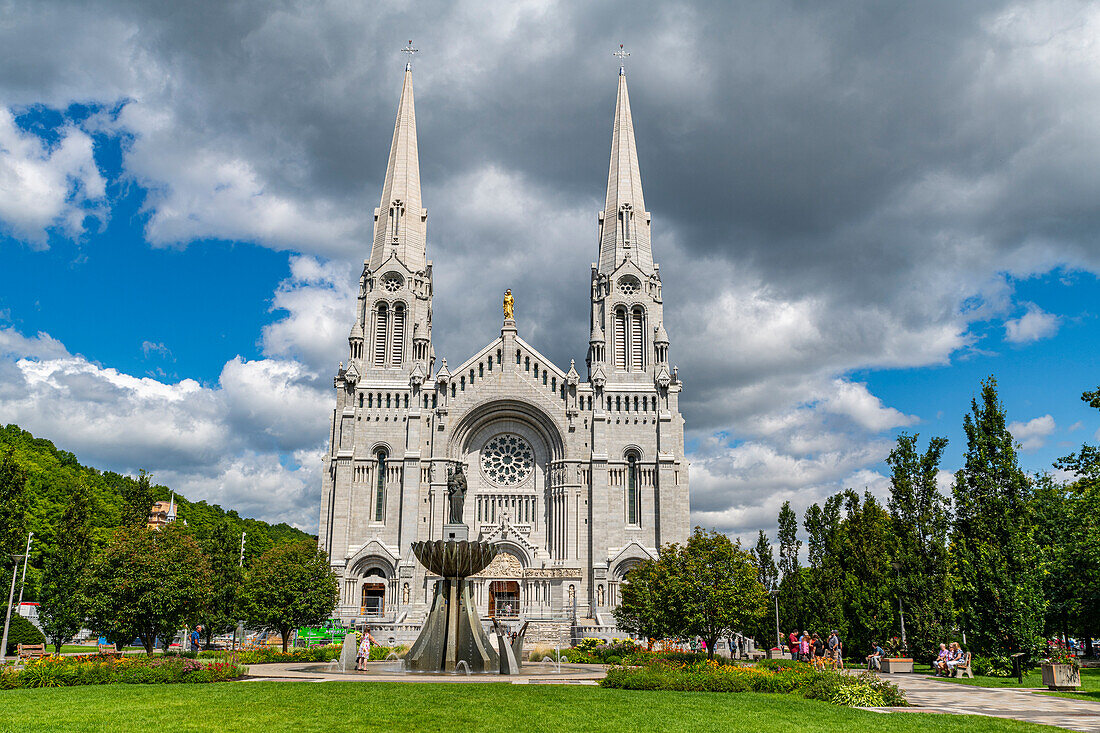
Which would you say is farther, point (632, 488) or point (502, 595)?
point (632, 488)

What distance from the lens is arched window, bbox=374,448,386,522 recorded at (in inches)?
2208

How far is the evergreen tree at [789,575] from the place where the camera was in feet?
149

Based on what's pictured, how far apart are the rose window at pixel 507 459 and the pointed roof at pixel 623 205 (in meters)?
15.5

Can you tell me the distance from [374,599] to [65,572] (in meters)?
19.1

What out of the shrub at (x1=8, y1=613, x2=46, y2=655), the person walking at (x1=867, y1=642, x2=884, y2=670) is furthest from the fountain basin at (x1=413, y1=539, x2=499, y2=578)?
the shrub at (x1=8, y1=613, x2=46, y2=655)

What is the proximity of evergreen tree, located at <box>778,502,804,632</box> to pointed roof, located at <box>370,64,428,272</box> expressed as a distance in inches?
1350

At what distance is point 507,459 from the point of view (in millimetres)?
58906

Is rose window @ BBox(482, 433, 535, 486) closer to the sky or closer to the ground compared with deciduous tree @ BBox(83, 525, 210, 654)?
closer to the sky

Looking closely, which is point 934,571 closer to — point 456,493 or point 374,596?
point 456,493

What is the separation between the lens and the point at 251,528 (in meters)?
117

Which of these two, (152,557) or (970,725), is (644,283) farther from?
(970,725)

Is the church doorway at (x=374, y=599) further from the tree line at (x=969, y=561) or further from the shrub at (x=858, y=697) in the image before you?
the shrub at (x=858, y=697)

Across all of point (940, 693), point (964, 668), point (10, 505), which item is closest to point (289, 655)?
point (10, 505)

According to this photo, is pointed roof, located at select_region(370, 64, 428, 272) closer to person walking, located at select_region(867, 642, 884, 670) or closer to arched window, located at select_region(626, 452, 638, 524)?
arched window, located at select_region(626, 452, 638, 524)
